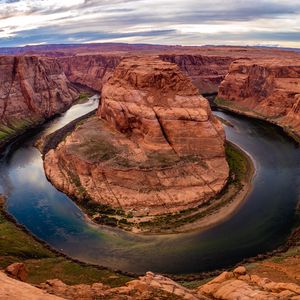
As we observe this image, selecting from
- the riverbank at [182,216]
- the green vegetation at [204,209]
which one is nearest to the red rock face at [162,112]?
the green vegetation at [204,209]

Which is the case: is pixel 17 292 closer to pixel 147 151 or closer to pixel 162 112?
pixel 147 151

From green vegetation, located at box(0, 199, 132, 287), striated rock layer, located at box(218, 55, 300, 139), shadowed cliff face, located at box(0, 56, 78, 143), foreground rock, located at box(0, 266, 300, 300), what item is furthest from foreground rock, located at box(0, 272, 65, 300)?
striated rock layer, located at box(218, 55, 300, 139)

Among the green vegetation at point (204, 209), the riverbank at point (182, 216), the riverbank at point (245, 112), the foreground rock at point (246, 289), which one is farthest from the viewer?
the riverbank at point (245, 112)

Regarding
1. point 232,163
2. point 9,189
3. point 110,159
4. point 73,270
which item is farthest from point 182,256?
point 9,189

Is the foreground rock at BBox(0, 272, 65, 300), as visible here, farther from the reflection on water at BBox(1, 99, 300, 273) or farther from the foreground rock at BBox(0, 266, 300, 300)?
the reflection on water at BBox(1, 99, 300, 273)

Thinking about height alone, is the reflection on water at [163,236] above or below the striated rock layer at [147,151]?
below

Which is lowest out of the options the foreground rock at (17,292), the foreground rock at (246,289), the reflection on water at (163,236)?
the reflection on water at (163,236)

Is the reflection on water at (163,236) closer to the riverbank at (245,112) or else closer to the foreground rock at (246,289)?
the foreground rock at (246,289)
